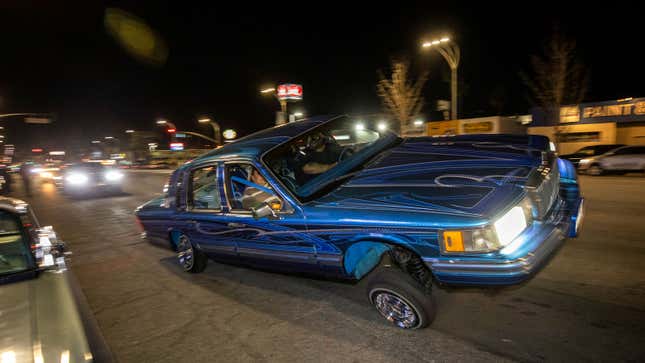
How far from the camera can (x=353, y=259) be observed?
3385 millimetres

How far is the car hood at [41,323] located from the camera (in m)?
2.10

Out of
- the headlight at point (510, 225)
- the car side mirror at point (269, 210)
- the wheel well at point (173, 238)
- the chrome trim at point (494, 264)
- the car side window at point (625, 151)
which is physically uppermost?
the car side window at point (625, 151)

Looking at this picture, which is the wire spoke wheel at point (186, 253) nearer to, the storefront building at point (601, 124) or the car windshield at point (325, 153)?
the car windshield at point (325, 153)

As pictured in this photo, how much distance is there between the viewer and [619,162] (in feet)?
48.2

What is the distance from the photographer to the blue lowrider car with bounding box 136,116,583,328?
8.89ft

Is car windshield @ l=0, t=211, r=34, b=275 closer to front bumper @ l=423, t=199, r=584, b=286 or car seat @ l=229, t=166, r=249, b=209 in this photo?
car seat @ l=229, t=166, r=249, b=209

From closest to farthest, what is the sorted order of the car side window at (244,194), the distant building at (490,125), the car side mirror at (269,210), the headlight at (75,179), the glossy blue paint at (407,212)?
the glossy blue paint at (407,212) → the car side mirror at (269,210) → the car side window at (244,194) → the headlight at (75,179) → the distant building at (490,125)

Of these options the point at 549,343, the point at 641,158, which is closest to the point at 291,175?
the point at 549,343

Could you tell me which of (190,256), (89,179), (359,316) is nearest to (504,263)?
(359,316)

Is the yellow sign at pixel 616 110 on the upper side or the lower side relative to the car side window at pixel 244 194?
upper

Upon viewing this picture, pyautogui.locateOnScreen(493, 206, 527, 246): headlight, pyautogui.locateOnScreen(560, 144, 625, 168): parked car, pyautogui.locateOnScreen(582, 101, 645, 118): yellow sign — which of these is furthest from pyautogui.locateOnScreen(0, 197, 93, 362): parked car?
pyautogui.locateOnScreen(582, 101, 645, 118): yellow sign

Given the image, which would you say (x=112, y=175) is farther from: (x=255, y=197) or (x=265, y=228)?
(x=265, y=228)

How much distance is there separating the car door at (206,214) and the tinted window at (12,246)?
1772 millimetres

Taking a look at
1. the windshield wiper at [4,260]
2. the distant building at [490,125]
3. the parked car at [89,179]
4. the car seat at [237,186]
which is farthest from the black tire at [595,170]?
the parked car at [89,179]
